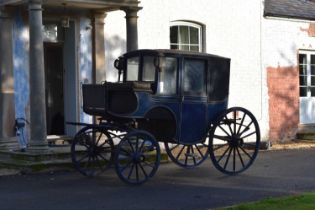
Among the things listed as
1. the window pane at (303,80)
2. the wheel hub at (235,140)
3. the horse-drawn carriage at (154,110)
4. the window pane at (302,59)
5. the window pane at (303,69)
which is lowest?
the wheel hub at (235,140)

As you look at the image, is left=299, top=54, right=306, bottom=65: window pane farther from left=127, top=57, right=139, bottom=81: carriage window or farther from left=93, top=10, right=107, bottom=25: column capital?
left=127, top=57, right=139, bottom=81: carriage window

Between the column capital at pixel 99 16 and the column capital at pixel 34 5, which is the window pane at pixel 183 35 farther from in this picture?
the column capital at pixel 34 5

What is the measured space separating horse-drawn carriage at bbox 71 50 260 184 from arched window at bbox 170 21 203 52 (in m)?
5.32

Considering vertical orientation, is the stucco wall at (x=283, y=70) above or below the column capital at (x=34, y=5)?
below

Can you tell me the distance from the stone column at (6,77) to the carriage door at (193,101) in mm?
4440

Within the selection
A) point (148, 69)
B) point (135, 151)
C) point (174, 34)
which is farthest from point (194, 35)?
point (135, 151)

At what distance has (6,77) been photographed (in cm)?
1401

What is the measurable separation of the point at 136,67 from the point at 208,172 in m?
2.44

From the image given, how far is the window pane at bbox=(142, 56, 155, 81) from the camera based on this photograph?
37.6 ft

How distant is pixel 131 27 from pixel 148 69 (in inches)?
133

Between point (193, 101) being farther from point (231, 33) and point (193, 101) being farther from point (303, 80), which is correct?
point (303, 80)

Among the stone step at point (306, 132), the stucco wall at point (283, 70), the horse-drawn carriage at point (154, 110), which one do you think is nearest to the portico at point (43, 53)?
the horse-drawn carriage at point (154, 110)

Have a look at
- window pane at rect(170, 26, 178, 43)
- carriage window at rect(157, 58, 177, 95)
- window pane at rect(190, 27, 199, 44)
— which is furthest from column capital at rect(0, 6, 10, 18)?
window pane at rect(190, 27, 199, 44)

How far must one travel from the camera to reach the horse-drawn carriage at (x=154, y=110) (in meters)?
10.8
